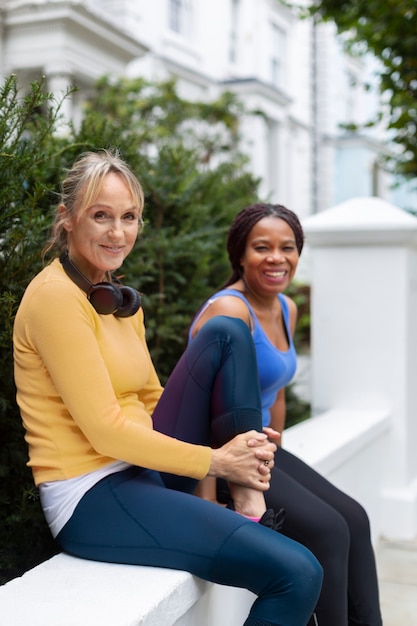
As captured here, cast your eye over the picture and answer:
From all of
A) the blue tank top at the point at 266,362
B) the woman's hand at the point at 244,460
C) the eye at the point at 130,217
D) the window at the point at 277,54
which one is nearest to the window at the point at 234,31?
the window at the point at 277,54

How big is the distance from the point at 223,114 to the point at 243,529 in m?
11.9

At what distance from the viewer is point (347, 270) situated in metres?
4.50

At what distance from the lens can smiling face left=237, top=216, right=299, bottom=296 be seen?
117 inches

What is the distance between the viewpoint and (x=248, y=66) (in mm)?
19547

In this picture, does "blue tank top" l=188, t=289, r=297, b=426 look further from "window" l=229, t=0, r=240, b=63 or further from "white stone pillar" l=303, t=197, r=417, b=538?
"window" l=229, t=0, r=240, b=63

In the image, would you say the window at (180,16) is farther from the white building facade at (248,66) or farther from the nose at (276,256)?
the nose at (276,256)

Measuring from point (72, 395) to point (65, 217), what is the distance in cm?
52

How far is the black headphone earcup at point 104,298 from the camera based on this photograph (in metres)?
2.07

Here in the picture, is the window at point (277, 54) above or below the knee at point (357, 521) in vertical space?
above

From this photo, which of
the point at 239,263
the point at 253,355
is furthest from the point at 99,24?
the point at 253,355

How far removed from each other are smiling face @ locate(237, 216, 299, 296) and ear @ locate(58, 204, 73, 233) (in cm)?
101

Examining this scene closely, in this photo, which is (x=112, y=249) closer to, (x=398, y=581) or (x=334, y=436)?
(x=334, y=436)

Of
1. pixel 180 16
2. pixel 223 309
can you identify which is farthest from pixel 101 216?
pixel 180 16

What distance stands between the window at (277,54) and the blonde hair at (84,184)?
2001 cm
